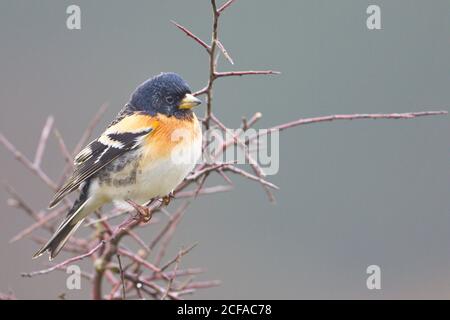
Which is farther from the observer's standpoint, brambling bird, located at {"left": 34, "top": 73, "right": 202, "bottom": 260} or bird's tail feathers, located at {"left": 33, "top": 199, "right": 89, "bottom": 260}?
brambling bird, located at {"left": 34, "top": 73, "right": 202, "bottom": 260}

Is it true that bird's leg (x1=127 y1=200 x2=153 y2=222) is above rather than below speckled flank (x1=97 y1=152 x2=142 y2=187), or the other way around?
below

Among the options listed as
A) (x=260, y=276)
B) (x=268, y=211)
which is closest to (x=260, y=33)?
(x=268, y=211)

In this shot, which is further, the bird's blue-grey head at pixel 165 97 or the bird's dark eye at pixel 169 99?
the bird's dark eye at pixel 169 99

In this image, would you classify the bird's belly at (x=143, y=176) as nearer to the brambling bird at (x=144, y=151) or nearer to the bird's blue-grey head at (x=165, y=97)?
the brambling bird at (x=144, y=151)

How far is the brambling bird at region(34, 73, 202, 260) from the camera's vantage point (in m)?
3.97

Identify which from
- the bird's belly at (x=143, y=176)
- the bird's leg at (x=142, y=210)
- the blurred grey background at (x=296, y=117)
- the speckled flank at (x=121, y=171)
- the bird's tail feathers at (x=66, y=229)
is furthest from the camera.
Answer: the blurred grey background at (x=296, y=117)

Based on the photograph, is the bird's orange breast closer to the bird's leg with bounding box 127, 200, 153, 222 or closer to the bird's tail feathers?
the bird's leg with bounding box 127, 200, 153, 222

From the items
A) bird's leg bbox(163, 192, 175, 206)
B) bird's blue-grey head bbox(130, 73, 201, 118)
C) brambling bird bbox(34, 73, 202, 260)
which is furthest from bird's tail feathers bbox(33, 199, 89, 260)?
bird's blue-grey head bbox(130, 73, 201, 118)

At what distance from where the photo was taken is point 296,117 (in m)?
13.5

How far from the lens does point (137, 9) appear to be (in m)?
18.3

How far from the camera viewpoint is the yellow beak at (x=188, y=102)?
3.96 m

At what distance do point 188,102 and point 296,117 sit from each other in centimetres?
965

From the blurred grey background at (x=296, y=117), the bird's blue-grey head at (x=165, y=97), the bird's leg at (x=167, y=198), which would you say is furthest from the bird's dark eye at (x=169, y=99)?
the blurred grey background at (x=296, y=117)
